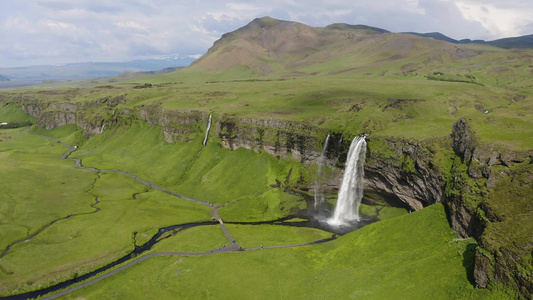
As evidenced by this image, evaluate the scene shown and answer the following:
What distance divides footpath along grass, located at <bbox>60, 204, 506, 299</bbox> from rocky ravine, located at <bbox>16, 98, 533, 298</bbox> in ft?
18.3

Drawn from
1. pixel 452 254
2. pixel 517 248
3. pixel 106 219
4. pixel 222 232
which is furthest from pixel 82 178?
pixel 517 248

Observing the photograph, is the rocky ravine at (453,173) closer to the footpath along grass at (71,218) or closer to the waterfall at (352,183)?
the waterfall at (352,183)

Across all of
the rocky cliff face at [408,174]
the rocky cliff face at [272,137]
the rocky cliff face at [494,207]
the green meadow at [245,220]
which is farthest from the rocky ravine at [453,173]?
the green meadow at [245,220]

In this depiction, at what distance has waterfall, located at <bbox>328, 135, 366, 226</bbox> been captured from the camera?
365 feet

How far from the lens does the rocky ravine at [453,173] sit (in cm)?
4769

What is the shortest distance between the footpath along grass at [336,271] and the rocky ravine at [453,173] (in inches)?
220

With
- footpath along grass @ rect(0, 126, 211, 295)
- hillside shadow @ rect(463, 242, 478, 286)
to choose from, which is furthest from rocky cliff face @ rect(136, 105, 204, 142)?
hillside shadow @ rect(463, 242, 478, 286)

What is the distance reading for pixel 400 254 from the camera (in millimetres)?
68312

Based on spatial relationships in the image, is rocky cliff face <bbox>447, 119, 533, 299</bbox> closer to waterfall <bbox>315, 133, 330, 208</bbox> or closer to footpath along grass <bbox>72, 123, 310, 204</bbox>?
waterfall <bbox>315, 133, 330, 208</bbox>

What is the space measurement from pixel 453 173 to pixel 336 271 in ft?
124

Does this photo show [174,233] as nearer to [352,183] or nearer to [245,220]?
[245,220]

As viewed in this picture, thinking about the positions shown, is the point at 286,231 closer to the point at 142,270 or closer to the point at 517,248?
the point at 142,270

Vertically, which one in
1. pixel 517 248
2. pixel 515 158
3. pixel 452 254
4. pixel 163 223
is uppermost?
pixel 515 158

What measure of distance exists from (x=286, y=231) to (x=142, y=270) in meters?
45.0
